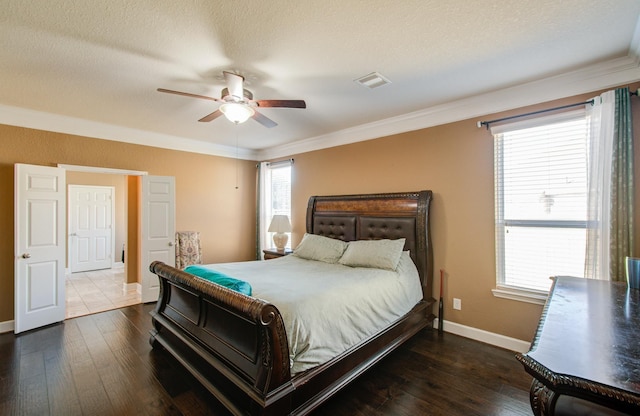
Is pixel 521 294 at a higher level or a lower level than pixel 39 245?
lower

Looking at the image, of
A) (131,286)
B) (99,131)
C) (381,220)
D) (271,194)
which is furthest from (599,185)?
(131,286)

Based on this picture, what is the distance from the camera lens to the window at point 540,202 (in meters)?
2.56

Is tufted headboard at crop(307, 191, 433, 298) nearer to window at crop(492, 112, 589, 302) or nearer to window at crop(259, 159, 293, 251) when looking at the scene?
window at crop(492, 112, 589, 302)

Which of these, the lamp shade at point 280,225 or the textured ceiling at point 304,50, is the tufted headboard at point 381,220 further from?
the textured ceiling at point 304,50

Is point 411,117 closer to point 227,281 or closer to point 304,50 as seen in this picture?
point 304,50

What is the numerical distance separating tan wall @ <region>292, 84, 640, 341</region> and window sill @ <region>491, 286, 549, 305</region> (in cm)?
5

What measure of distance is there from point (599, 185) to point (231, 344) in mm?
3207

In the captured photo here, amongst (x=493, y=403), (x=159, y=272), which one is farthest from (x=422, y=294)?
(x=159, y=272)

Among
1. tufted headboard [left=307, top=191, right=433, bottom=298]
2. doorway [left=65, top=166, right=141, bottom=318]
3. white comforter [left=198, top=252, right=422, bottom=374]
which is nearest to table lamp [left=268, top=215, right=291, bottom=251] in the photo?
tufted headboard [left=307, top=191, right=433, bottom=298]

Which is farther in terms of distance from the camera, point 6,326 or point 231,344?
point 6,326

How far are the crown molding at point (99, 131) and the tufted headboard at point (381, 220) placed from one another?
229 cm

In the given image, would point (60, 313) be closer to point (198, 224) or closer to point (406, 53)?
point (198, 224)

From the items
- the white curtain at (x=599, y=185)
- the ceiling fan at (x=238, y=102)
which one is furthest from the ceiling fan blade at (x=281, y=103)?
the white curtain at (x=599, y=185)

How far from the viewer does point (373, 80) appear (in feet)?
8.82
